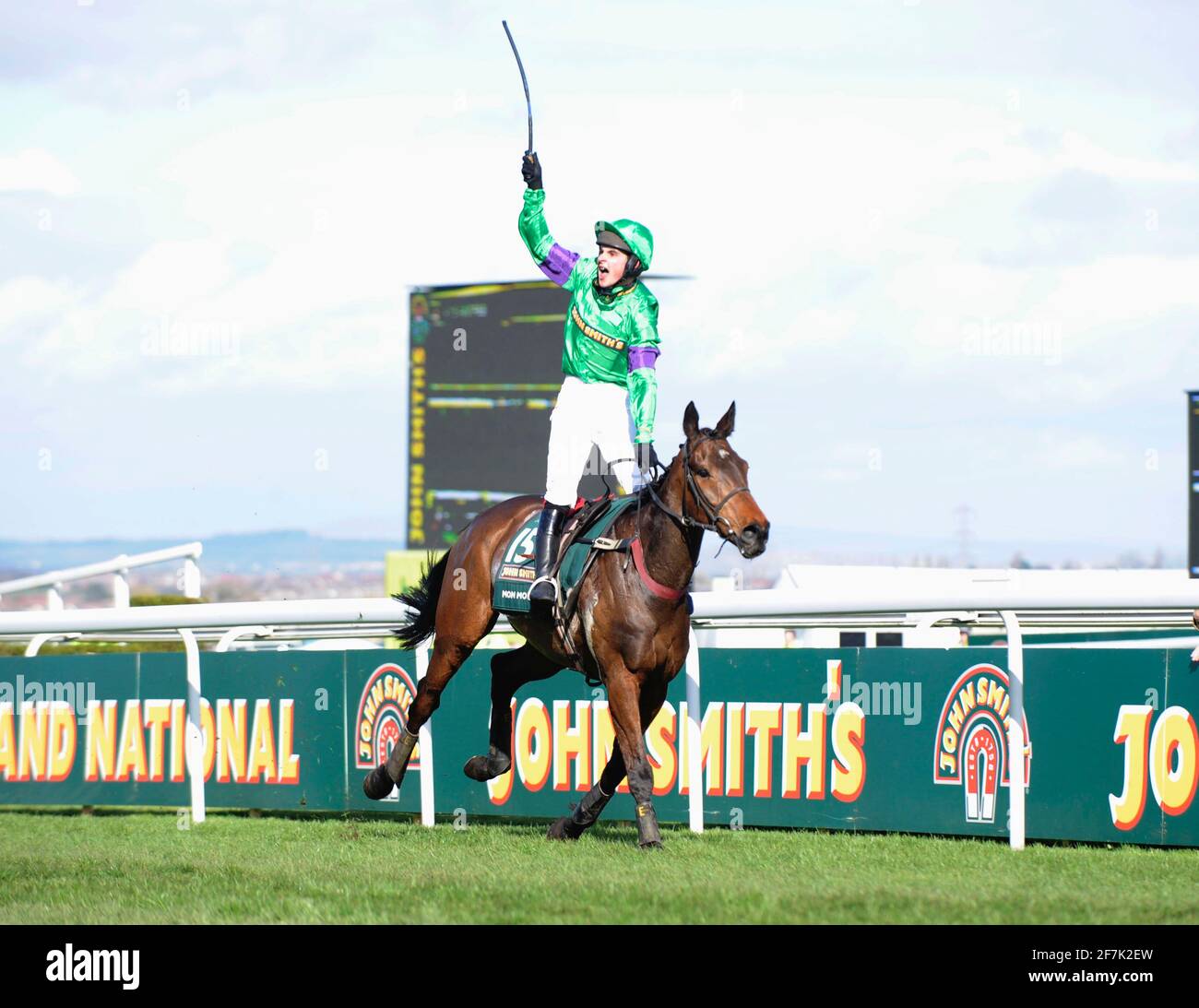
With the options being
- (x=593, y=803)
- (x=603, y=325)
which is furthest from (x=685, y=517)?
(x=593, y=803)

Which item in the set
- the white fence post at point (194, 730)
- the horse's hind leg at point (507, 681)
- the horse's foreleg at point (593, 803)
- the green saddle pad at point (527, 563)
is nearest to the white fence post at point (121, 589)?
the white fence post at point (194, 730)

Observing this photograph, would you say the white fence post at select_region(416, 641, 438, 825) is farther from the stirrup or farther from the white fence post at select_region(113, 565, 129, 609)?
the white fence post at select_region(113, 565, 129, 609)

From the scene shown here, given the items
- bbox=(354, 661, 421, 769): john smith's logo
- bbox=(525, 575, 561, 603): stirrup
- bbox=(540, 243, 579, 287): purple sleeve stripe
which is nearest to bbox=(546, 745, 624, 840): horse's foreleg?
bbox=(525, 575, 561, 603): stirrup

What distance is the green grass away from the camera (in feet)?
15.9

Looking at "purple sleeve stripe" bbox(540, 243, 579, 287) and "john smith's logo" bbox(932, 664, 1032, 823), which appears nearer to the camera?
"john smith's logo" bbox(932, 664, 1032, 823)

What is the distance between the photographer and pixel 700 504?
6.62 meters

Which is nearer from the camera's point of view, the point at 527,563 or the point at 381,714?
the point at 527,563

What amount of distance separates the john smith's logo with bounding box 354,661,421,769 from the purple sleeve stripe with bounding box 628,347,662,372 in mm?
2593

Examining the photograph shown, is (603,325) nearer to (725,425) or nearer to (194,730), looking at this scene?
(725,425)

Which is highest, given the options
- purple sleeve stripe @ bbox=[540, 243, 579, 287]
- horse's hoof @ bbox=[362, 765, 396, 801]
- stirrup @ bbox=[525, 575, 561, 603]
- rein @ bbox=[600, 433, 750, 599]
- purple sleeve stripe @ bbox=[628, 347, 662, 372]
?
purple sleeve stripe @ bbox=[540, 243, 579, 287]

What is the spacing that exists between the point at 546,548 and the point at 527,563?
0.12 metres

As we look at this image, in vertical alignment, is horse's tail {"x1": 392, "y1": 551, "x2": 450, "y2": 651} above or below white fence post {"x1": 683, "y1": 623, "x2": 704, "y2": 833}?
above

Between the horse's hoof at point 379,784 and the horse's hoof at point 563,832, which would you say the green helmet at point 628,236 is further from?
the horse's hoof at point 379,784
